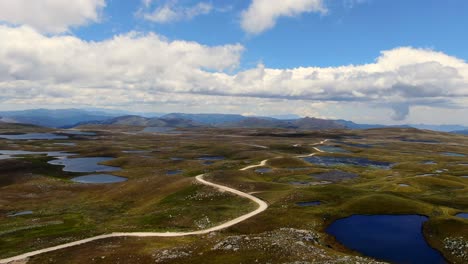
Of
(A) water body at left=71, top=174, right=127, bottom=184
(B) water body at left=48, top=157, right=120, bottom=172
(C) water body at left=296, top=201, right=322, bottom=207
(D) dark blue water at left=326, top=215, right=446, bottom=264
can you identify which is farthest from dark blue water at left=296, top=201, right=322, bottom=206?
(B) water body at left=48, top=157, right=120, bottom=172

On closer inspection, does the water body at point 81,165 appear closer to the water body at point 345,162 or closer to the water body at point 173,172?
the water body at point 173,172

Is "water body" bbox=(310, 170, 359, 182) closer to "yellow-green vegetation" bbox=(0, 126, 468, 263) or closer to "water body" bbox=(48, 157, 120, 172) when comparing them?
"yellow-green vegetation" bbox=(0, 126, 468, 263)

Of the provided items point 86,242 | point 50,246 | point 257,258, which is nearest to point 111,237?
point 86,242

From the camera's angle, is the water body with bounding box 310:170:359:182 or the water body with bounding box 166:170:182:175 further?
the water body with bounding box 166:170:182:175

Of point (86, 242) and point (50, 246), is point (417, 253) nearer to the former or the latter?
point (86, 242)

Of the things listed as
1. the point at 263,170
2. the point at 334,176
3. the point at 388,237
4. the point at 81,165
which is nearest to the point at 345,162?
the point at 334,176

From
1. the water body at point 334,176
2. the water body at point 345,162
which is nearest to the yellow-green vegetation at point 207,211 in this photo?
the water body at point 334,176

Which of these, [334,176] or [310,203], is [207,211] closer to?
[310,203]
